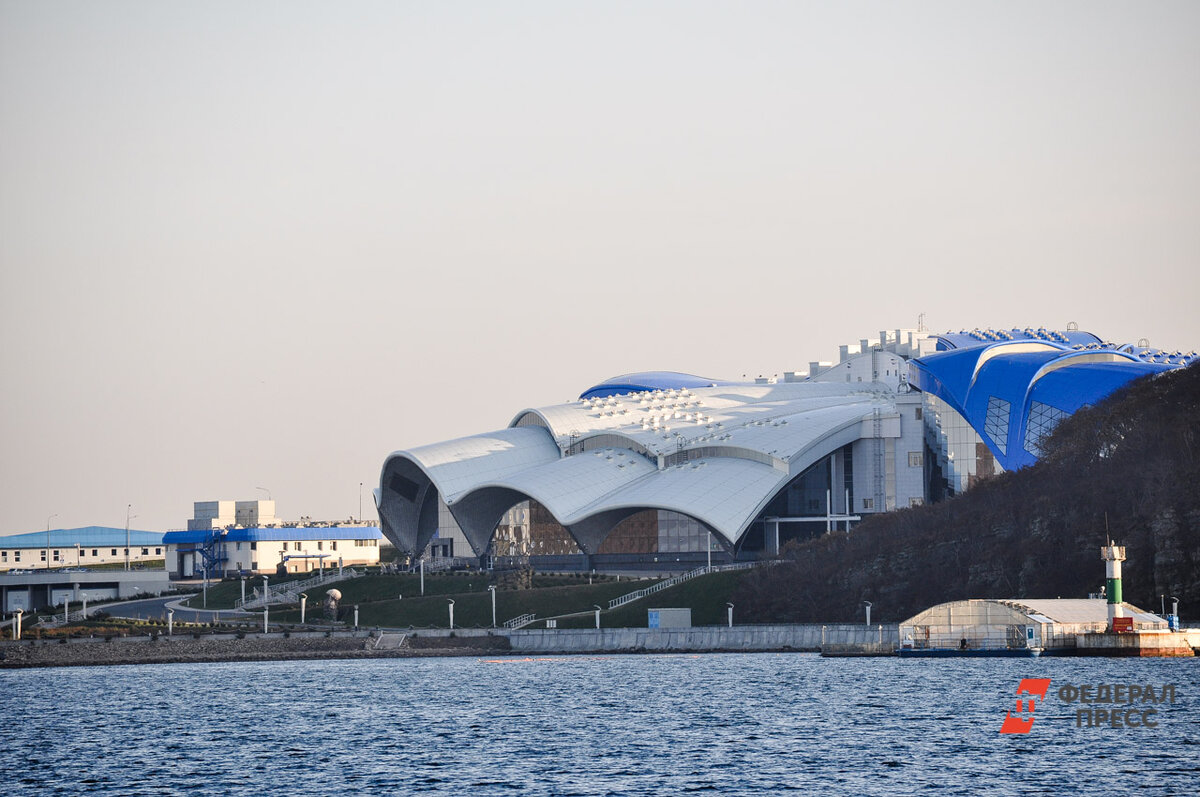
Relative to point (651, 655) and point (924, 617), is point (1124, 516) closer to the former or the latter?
point (924, 617)

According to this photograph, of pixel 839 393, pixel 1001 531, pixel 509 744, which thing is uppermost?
pixel 839 393

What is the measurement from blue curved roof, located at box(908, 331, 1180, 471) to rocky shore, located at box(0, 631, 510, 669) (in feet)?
154

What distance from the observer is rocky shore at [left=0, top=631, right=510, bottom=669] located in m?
116

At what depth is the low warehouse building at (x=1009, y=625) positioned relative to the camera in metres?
94.9

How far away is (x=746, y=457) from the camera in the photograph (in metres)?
151

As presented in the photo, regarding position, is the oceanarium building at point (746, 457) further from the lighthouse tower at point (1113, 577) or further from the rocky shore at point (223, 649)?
the lighthouse tower at point (1113, 577)

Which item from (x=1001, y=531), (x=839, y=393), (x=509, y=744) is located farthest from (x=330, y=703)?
(x=839, y=393)

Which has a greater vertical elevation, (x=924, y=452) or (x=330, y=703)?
(x=924, y=452)

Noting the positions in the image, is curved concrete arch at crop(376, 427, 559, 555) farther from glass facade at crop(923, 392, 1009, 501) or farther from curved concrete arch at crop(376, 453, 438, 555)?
glass facade at crop(923, 392, 1009, 501)

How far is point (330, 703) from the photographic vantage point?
88625mm

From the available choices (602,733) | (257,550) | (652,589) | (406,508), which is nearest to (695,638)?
(652,589)

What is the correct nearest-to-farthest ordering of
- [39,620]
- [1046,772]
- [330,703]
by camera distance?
[1046,772] < [330,703] < [39,620]

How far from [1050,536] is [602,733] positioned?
157ft

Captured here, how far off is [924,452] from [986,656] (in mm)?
49279
